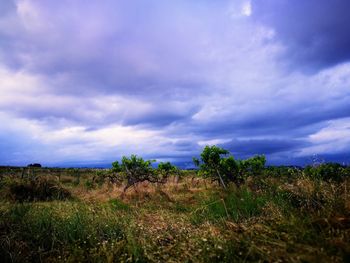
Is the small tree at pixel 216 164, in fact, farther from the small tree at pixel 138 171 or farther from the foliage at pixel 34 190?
the foliage at pixel 34 190

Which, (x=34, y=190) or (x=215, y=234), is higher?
(x=34, y=190)

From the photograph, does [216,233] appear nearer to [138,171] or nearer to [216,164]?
[216,164]

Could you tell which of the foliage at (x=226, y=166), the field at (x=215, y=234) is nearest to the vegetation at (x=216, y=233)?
the field at (x=215, y=234)

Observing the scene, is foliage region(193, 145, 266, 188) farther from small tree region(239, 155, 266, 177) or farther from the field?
the field

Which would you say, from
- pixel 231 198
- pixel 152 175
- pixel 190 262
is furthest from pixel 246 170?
pixel 190 262

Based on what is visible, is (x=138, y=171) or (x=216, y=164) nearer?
(x=216, y=164)

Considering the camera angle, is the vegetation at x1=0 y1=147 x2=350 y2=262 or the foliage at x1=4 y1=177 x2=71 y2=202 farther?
the foliage at x1=4 y1=177 x2=71 y2=202

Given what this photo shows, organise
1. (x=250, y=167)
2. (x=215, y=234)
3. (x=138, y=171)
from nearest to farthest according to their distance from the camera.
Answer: (x=215, y=234), (x=250, y=167), (x=138, y=171)

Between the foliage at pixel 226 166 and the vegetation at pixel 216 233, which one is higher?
the foliage at pixel 226 166

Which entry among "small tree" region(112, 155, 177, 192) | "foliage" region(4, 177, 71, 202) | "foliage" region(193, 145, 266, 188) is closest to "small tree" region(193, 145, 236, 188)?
"foliage" region(193, 145, 266, 188)

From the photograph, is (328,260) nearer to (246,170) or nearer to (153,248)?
(153,248)

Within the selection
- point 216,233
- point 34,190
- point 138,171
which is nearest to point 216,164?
point 138,171

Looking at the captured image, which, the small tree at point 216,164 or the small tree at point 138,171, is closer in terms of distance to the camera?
the small tree at point 216,164

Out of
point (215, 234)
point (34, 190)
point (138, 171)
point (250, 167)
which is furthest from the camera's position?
point (138, 171)
